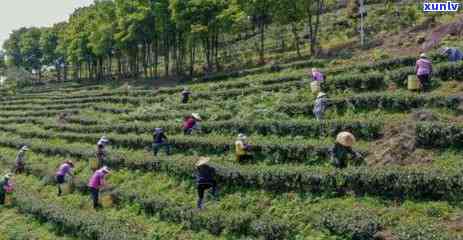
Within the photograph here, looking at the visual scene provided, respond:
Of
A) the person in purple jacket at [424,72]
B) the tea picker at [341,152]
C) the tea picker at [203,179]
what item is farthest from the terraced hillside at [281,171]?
the person in purple jacket at [424,72]

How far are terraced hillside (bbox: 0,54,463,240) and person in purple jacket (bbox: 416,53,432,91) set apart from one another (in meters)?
0.55

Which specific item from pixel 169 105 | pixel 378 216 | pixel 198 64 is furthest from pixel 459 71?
pixel 198 64

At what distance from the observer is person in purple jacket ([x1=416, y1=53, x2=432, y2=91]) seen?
21359 mm

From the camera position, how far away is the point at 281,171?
55.7 feet

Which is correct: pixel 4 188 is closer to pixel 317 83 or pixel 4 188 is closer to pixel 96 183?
pixel 96 183

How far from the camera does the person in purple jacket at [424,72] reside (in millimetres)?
21359

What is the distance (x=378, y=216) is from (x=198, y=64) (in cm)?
4716

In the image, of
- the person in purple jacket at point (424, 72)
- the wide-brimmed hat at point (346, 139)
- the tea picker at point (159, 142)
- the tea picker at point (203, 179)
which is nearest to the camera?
the wide-brimmed hat at point (346, 139)

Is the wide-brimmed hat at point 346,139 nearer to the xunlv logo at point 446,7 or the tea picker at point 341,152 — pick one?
the tea picker at point 341,152

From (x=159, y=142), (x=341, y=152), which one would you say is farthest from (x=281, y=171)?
(x=159, y=142)

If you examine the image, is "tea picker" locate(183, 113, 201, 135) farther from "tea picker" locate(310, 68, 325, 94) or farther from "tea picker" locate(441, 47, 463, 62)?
"tea picker" locate(441, 47, 463, 62)

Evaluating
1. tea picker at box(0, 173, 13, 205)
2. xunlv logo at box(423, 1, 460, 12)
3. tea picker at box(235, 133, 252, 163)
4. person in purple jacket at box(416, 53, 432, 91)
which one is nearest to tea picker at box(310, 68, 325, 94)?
person in purple jacket at box(416, 53, 432, 91)

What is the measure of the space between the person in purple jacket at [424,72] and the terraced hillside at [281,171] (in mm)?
547

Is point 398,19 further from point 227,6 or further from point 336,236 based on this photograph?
point 336,236
